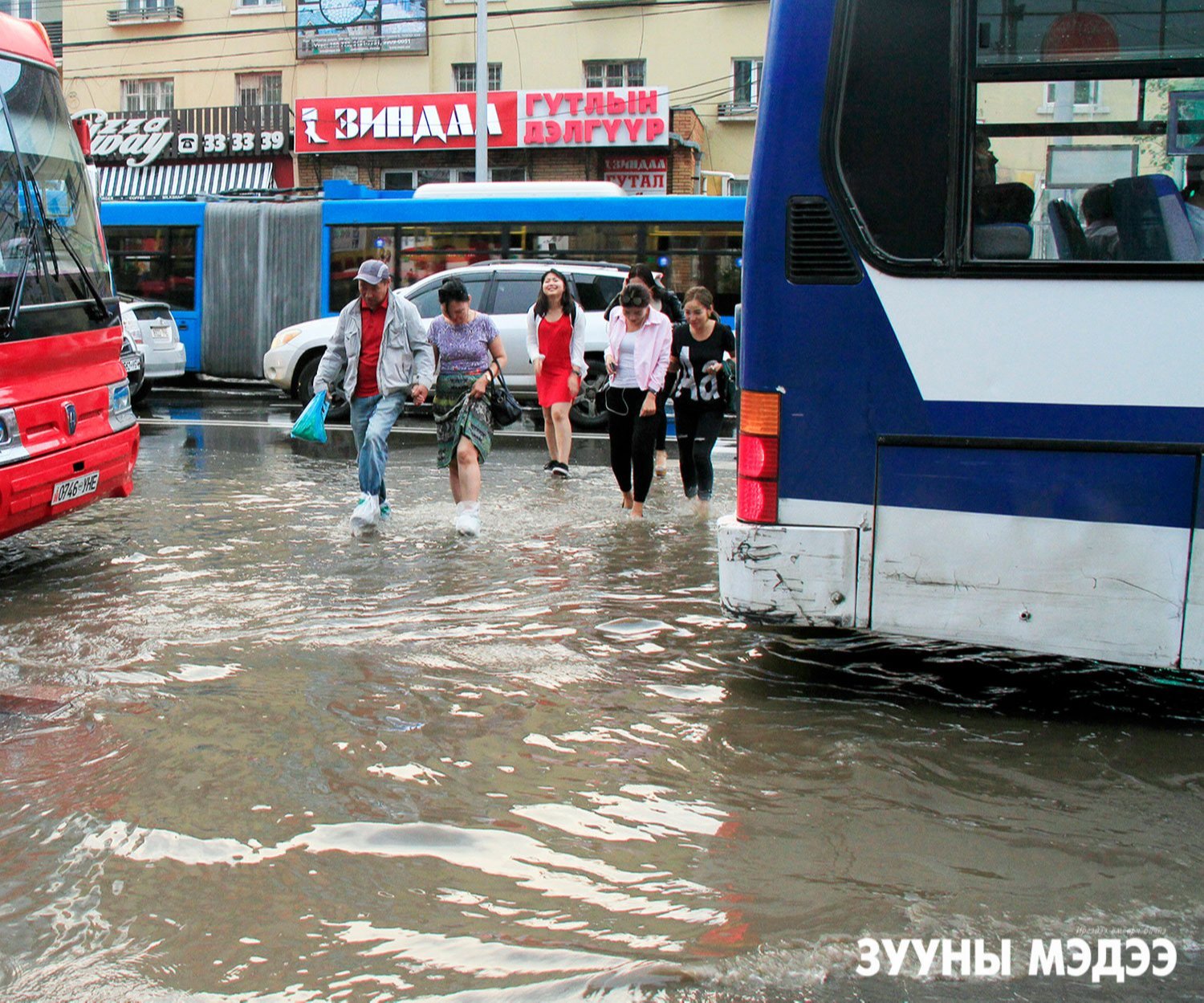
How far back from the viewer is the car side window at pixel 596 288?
52.7 ft

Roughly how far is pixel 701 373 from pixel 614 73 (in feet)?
89.9

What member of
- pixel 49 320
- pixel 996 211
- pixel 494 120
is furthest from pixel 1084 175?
pixel 494 120

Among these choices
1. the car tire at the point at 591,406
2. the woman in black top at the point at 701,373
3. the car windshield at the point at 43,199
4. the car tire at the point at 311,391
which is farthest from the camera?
the car tire at the point at 311,391

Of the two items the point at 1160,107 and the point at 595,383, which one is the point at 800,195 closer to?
the point at 1160,107

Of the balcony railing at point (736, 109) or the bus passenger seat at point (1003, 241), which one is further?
the balcony railing at point (736, 109)

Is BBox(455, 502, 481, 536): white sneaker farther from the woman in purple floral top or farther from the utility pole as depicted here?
the utility pole

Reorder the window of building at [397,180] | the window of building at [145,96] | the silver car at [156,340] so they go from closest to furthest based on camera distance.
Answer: the silver car at [156,340]
the window of building at [397,180]
the window of building at [145,96]

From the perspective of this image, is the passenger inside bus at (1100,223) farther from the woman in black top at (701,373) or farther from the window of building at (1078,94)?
the woman in black top at (701,373)

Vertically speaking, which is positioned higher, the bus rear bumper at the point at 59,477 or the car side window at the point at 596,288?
the car side window at the point at 596,288

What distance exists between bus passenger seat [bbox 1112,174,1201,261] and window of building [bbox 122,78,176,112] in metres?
37.3

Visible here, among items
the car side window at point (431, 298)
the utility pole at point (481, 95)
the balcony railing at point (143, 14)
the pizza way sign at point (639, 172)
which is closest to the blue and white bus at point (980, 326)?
the car side window at point (431, 298)

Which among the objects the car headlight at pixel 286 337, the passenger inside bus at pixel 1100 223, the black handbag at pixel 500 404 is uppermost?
the passenger inside bus at pixel 1100 223

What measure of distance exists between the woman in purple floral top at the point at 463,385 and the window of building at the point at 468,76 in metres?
28.2

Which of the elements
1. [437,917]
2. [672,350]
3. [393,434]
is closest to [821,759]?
[437,917]
